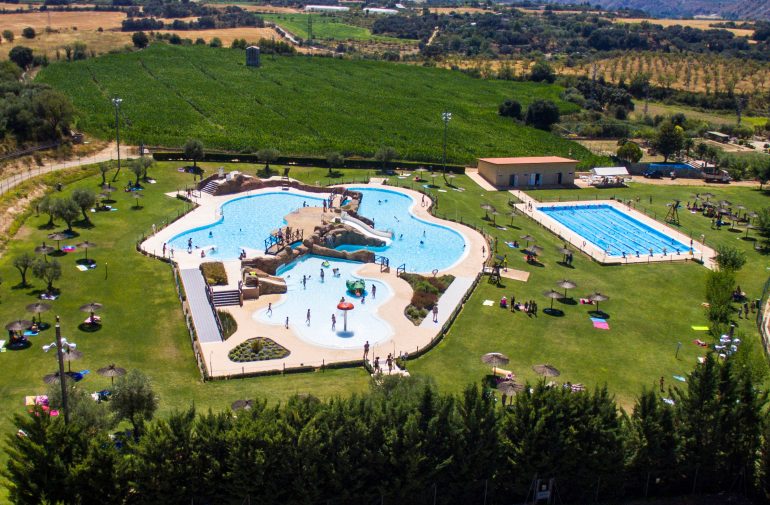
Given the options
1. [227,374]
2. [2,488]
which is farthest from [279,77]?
[2,488]

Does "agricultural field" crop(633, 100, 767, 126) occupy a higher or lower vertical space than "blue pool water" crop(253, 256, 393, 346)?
higher

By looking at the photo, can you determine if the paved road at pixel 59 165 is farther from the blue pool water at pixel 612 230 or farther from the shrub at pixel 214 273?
the blue pool water at pixel 612 230

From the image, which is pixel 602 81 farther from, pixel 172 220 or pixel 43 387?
pixel 43 387

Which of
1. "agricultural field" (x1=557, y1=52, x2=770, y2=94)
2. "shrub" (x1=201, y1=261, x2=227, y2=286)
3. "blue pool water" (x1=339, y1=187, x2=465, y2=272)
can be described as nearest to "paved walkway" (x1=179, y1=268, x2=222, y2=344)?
"shrub" (x1=201, y1=261, x2=227, y2=286)

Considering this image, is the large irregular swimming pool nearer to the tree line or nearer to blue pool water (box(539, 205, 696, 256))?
blue pool water (box(539, 205, 696, 256))

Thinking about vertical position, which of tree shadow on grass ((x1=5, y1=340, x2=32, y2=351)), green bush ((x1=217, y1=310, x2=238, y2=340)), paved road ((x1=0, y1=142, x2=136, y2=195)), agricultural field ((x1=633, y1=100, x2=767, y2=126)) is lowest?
green bush ((x1=217, y1=310, x2=238, y2=340))
